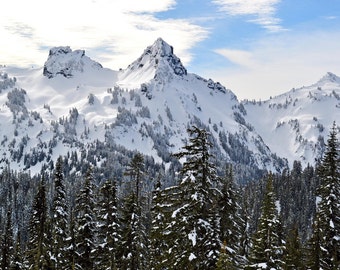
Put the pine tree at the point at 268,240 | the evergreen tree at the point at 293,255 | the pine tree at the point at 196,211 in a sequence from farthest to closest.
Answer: the evergreen tree at the point at 293,255, the pine tree at the point at 268,240, the pine tree at the point at 196,211

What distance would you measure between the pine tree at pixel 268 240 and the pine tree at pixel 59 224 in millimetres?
16836

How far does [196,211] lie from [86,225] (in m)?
19.1

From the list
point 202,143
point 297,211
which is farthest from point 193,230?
point 297,211

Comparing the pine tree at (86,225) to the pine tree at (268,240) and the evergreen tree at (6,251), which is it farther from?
the pine tree at (268,240)

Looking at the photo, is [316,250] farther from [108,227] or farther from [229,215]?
[108,227]

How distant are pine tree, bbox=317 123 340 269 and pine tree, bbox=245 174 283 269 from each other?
680cm

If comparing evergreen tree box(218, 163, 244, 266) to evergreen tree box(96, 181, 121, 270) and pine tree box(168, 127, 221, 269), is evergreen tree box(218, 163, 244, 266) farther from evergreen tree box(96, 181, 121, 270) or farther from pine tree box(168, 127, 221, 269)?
evergreen tree box(96, 181, 121, 270)

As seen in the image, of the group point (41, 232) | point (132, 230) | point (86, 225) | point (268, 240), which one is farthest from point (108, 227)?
point (268, 240)

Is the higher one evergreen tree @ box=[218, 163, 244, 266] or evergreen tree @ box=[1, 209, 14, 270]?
evergreen tree @ box=[218, 163, 244, 266]

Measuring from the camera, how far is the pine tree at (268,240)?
81.0 feet

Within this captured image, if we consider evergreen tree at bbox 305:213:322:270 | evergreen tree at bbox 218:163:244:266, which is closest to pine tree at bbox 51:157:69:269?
evergreen tree at bbox 218:163:244:266

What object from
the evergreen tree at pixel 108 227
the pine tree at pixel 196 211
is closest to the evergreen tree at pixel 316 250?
the pine tree at pixel 196 211

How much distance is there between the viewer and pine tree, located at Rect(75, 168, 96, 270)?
3688 cm

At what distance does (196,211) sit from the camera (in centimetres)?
2003
